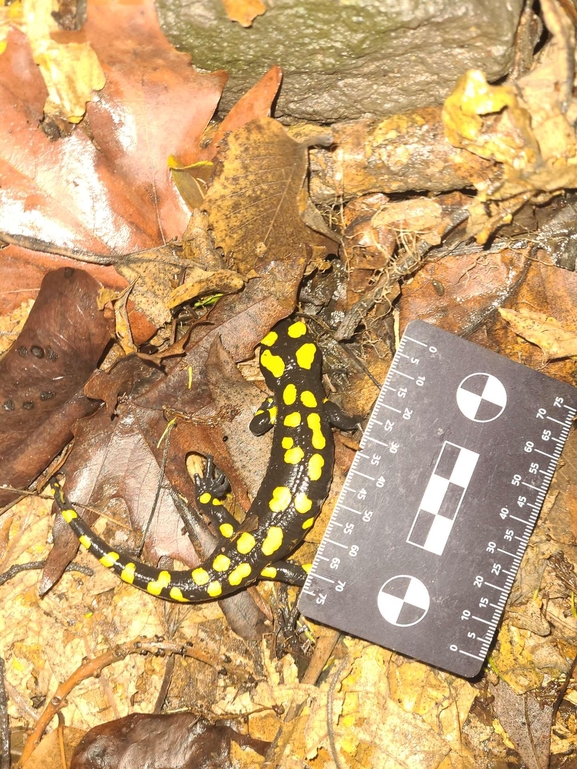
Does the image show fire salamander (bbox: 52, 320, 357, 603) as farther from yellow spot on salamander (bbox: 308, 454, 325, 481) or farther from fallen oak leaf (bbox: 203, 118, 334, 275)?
fallen oak leaf (bbox: 203, 118, 334, 275)

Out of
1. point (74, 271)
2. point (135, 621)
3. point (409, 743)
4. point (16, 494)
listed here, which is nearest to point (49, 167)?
point (74, 271)

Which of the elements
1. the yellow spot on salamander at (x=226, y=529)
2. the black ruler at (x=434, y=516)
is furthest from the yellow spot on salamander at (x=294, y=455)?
the yellow spot on salamander at (x=226, y=529)

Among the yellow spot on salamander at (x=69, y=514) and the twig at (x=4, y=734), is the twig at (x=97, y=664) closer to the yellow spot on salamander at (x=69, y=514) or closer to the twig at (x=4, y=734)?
the twig at (x=4, y=734)

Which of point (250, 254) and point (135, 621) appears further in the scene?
point (135, 621)

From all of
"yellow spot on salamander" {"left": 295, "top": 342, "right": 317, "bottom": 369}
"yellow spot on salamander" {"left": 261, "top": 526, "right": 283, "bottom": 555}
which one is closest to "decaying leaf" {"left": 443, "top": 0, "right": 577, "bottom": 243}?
"yellow spot on salamander" {"left": 295, "top": 342, "right": 317, "bottom": 369}

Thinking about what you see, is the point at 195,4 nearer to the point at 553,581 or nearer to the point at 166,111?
the point at 166,111

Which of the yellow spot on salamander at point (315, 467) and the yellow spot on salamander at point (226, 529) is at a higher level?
the yellow spot on salamander at point (315, 467)

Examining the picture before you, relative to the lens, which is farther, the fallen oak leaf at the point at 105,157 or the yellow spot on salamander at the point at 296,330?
the yellow spot on salamander at the point at 296,330
